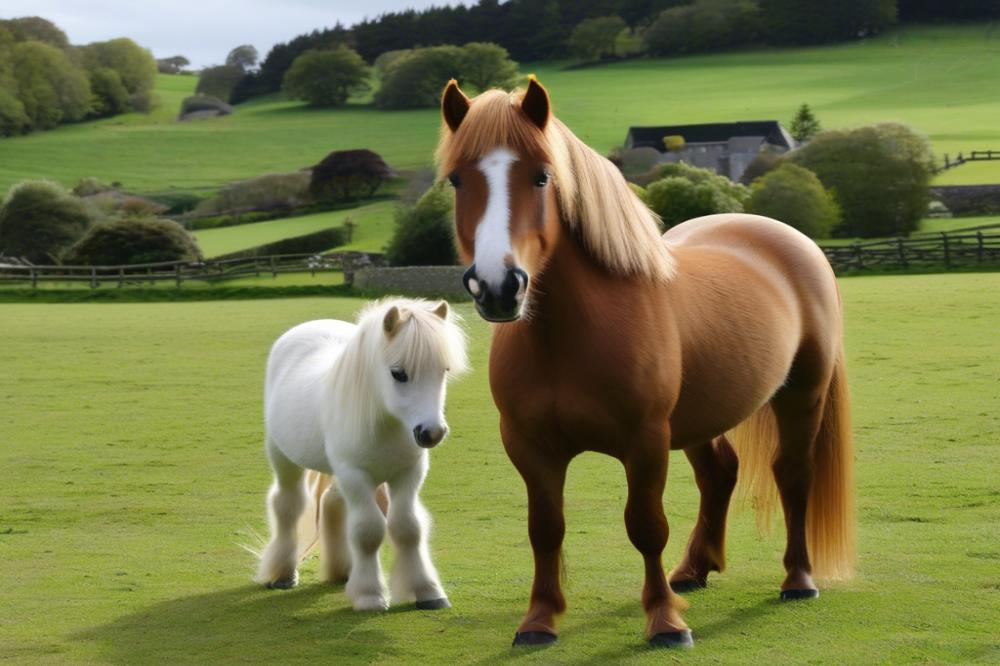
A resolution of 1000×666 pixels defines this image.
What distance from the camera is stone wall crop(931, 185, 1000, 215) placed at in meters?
50.7

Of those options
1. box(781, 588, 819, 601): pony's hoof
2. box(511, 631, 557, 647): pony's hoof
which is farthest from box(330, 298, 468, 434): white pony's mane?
box(781, 588, 819, 601): pony's hoof

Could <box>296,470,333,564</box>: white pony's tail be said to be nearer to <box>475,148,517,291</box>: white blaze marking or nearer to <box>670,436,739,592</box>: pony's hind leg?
<box>670,436,739,592</box>: pony's hind leg

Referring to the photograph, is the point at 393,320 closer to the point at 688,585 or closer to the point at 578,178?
the point at 578,178

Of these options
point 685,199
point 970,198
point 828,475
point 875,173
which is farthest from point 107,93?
point 828,475

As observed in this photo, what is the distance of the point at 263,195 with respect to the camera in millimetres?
71312

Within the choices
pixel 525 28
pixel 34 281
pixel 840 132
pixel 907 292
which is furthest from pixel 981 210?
pixel 525 28

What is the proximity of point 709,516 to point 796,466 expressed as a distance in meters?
0.50

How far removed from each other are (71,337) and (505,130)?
2023 centimetres

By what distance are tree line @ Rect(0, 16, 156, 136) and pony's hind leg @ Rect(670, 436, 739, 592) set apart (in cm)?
8991

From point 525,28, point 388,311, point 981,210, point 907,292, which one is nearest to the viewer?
point 388,311

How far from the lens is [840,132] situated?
5084 cm

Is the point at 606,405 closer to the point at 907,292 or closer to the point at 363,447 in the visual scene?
the point at 363,447

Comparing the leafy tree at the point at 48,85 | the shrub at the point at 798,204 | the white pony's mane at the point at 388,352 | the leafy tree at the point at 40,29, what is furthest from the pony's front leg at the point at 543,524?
the leafy tree at the point at 40,29

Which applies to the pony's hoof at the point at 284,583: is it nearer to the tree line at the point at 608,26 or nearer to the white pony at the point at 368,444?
the white pony at the point at 368,444
